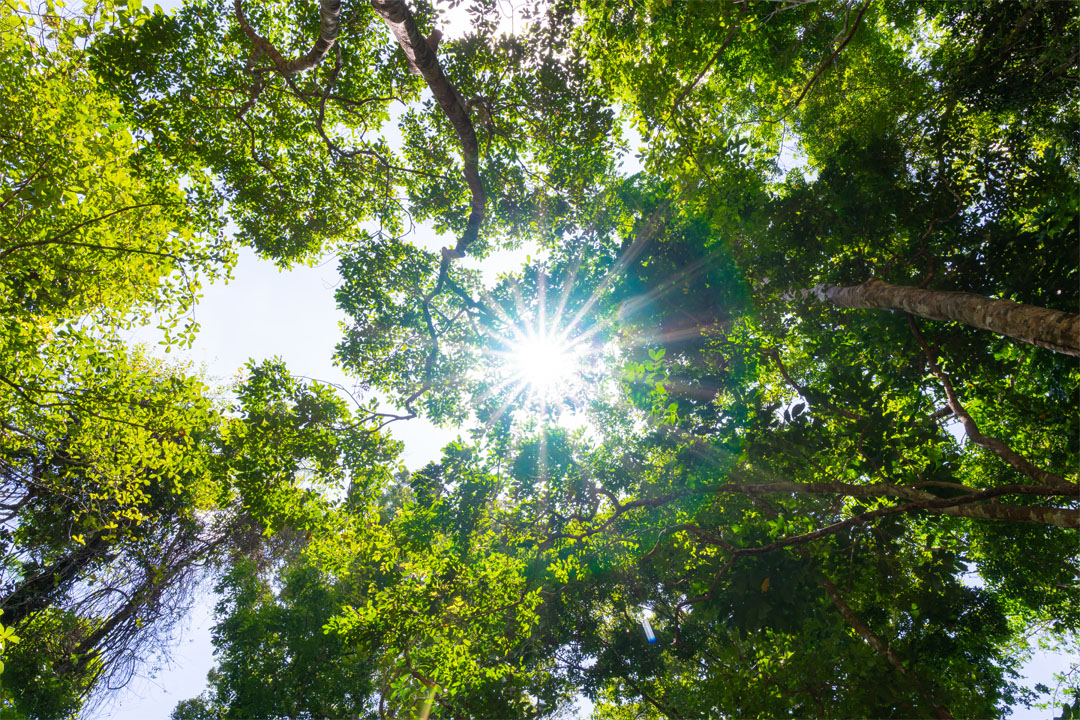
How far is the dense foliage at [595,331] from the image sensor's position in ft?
18.2

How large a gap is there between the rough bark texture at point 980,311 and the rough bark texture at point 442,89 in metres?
7.51

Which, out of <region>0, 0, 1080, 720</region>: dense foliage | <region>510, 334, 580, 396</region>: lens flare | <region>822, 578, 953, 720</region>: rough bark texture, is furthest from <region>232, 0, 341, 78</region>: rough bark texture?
<region>822, 578, 953, 720</region>: rough bark texture

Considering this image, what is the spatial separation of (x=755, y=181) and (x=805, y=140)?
5.96 m

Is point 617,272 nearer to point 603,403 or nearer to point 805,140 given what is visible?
point 603,403

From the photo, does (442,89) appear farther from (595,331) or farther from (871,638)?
(871,638)

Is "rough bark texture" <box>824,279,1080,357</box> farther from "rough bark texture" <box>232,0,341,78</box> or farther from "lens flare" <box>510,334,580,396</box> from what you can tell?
"rough bark texture" <box>232,0,341,78</box>

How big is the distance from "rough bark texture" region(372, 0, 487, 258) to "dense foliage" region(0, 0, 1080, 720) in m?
0.08

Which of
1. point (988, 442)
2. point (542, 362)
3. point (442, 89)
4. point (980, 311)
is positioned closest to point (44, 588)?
point (542, 362)

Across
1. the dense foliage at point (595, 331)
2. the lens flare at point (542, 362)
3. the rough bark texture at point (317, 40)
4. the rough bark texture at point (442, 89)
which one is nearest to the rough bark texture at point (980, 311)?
the dense foliage at point (595, 331)

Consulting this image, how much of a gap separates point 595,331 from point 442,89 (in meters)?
6.04

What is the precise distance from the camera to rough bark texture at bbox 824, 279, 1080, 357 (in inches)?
153

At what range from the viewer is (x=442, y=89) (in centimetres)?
682

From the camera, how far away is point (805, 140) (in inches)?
422

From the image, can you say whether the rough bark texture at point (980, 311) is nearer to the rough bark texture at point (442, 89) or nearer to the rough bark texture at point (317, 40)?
the rough bark texture at point (442, 89)
